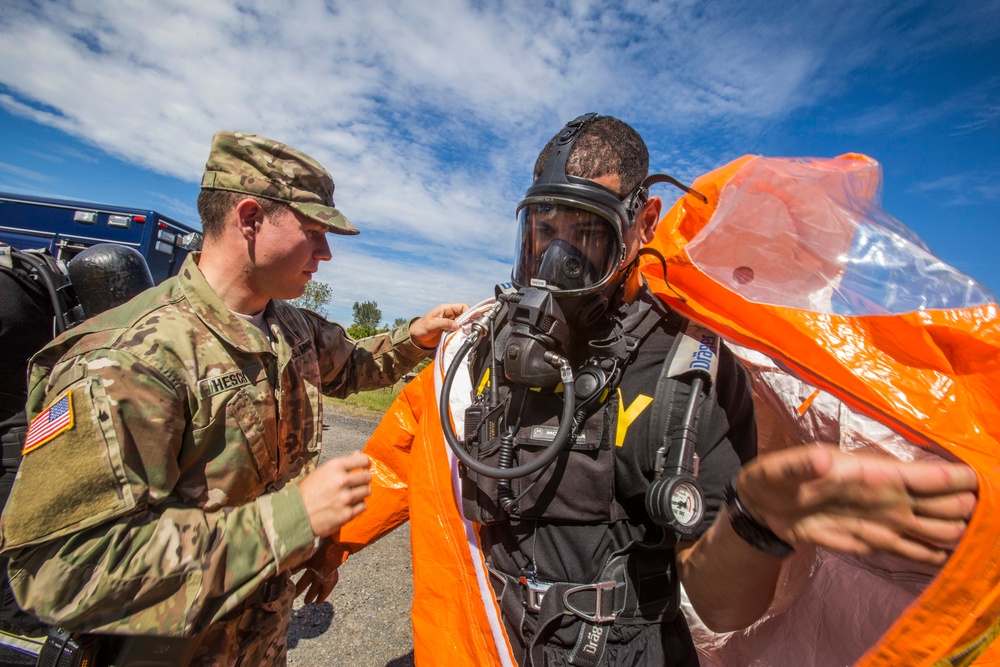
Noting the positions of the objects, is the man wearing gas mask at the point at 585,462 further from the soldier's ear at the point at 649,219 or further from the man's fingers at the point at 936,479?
the man's fingers at the point at 936,479

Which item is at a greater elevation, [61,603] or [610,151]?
[610,151]

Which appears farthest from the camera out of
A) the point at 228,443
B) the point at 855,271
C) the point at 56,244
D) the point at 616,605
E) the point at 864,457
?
the point at 56,244

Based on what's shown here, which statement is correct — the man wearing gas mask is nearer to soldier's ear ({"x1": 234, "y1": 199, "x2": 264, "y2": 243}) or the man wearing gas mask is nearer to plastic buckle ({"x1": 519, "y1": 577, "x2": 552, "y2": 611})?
plastic buckle ({"x1": 519, "y1": 577, "x2": 552, "y2": 611})

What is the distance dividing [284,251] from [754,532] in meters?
1.67

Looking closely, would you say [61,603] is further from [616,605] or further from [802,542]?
[802,542]

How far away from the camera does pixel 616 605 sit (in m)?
1.45

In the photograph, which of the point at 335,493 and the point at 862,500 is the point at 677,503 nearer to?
the point at 862,500

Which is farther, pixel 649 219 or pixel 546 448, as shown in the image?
pixel 649 219

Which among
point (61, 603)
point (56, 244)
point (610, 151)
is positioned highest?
point (610, 151)

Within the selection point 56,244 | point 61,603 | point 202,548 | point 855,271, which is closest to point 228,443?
point 202,548

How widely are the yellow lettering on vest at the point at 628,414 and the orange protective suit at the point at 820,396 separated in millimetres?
302

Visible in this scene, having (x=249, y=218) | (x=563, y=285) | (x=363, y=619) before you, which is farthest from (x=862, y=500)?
(x=363, y=619)

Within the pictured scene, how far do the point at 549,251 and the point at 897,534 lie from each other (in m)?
1.21

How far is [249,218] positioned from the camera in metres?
1.78
